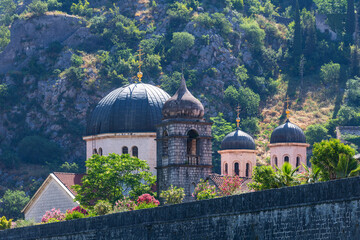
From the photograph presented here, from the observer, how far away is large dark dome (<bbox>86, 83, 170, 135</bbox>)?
84.0 meters

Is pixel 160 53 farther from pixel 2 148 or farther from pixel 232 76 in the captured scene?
pixel 2 148

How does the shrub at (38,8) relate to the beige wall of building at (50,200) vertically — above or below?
above

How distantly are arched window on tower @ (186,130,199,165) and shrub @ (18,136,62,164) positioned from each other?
75470 mm

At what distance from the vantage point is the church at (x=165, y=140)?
74000 millimetres

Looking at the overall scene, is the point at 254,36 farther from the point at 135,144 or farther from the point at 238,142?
the point at 135,144

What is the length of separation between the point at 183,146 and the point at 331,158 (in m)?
22.2

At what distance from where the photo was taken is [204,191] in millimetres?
69062

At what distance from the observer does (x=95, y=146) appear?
86000 millimetres

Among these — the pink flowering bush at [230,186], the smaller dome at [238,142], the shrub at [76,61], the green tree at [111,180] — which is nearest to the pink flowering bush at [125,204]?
the green tree at [111,180]

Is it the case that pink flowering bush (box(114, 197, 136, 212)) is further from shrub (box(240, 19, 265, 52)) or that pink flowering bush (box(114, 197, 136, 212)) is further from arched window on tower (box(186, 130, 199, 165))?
shrub (box(240, 19, 265, 52))

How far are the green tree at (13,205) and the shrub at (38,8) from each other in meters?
44.9

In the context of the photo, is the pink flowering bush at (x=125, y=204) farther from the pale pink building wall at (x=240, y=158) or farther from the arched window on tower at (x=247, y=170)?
the pale pink building wall at (x=240, y=158)

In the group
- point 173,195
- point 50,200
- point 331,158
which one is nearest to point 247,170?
point 50,200

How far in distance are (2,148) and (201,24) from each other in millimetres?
36229
